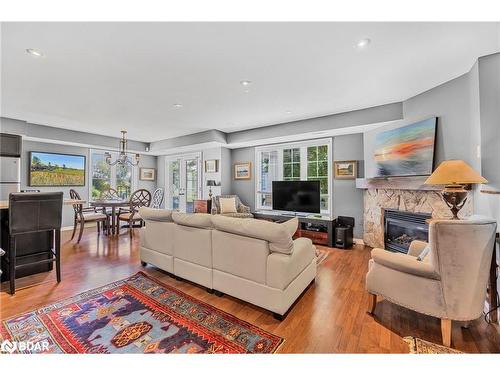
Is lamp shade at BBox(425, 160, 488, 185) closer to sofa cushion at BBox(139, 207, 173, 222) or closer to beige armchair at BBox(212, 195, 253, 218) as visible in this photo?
sofa cushion at BBox(139, 207, 173, 222)

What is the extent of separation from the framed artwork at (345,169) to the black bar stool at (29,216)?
4.75m

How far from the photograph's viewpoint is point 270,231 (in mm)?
2047

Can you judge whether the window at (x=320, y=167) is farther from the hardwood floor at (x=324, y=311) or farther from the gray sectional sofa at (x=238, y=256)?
the gray sectional sofa at (x=238, y=256)

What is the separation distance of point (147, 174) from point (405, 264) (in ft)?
25.6

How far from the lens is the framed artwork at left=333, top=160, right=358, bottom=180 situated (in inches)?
184

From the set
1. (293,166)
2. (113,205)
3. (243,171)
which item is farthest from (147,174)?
(293,166)

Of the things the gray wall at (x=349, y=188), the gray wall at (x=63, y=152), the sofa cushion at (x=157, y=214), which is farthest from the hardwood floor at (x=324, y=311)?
the gray wall at (x=63, y=152)

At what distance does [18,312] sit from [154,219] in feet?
4.94

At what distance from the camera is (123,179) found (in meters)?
7.26

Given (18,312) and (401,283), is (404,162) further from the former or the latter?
(18,312)

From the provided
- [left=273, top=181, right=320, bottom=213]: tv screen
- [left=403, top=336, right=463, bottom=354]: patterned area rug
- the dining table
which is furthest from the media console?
the dining table

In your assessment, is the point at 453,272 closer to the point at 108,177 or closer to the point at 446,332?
the point at 446,332

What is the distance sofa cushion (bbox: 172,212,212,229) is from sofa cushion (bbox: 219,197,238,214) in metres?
2.76
